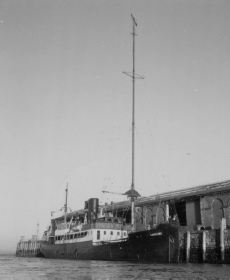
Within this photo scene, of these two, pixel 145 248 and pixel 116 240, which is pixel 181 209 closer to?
pixel 116 240

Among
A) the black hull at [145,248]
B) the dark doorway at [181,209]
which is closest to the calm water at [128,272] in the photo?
the black hull at [145,248]

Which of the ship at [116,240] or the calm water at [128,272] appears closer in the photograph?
the calm water at [128,272]

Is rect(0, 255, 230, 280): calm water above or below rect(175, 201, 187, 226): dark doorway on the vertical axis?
below

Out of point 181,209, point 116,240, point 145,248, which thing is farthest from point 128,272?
point 181,209

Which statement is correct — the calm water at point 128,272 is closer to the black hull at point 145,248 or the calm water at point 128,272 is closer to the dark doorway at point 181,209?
the black hull at point 145,248

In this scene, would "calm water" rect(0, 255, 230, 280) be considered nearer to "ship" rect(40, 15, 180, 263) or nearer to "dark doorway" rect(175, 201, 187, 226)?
"ship" rect(40, 15, 180, 263)

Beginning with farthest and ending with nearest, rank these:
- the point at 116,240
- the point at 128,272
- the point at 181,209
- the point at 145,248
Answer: the point at 181,209, the point at 116,240, the point at 145,248, the point at 128,272

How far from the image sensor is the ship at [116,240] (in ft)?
100

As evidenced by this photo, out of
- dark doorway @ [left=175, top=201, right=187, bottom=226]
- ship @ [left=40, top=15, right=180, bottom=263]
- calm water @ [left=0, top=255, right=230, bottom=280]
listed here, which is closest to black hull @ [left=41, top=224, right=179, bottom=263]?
ship @ [left=40, top=15, right=180, bottom=263]

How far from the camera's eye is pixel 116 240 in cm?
3516

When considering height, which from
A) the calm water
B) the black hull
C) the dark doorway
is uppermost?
the dark doorway

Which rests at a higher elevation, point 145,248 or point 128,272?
point 145,248

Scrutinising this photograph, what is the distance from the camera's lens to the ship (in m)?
30.6

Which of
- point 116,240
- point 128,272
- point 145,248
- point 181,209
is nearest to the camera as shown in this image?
point 128,272
